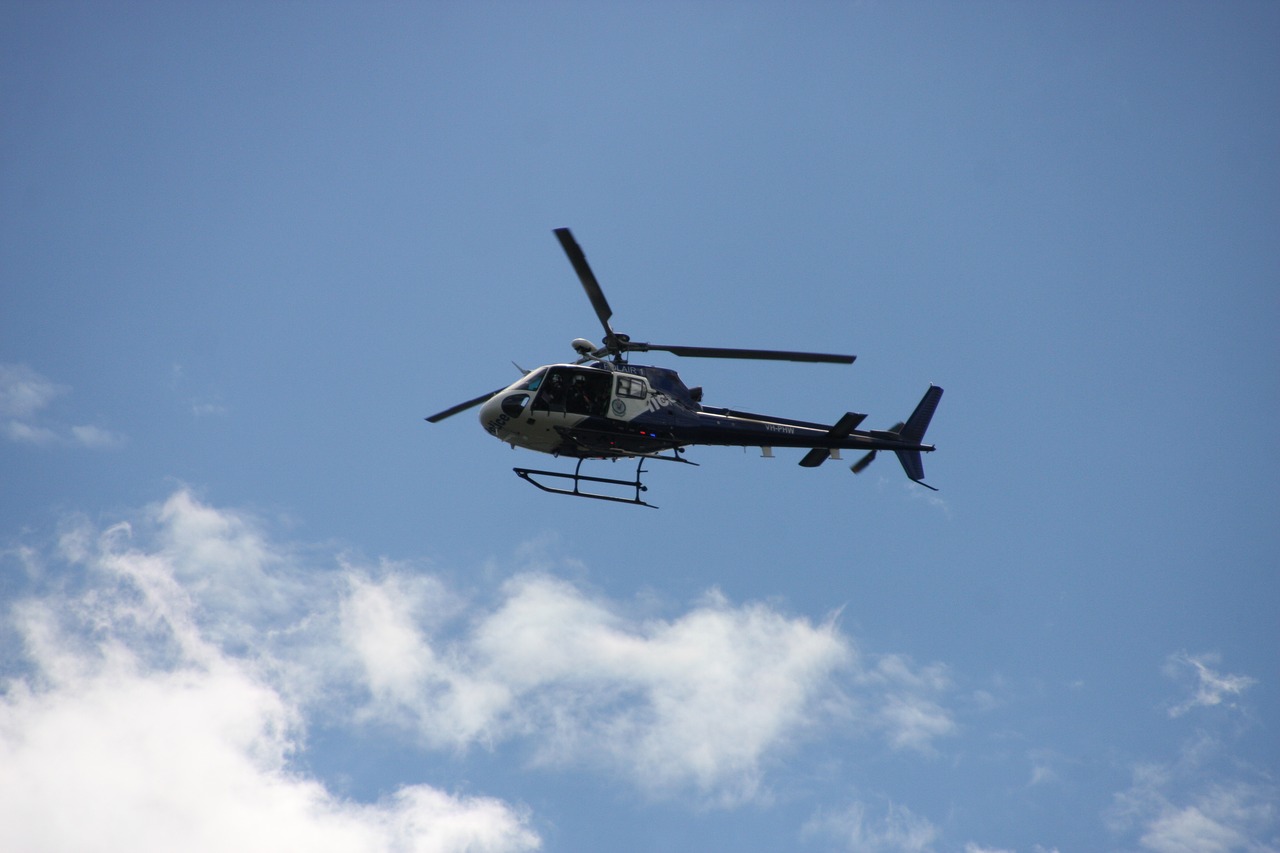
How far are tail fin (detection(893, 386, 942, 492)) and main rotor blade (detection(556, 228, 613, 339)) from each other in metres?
6.98

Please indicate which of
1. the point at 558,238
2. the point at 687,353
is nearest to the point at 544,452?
the point at 687,353

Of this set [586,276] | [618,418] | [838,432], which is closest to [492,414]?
[618,418]

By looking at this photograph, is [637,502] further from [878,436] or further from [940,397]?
[940,397]

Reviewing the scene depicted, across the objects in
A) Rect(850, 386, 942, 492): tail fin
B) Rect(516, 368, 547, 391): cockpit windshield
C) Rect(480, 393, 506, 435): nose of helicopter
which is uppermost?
Rect(850, 386, 942, 492): tail fin

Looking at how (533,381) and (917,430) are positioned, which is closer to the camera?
(533,381)

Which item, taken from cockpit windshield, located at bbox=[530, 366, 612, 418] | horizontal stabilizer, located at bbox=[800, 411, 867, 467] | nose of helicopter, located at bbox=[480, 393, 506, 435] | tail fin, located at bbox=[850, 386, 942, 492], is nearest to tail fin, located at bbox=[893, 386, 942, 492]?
tail fin, located at bbox=[850, 386, 942, 492]

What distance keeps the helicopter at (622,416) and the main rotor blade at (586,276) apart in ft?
0.11

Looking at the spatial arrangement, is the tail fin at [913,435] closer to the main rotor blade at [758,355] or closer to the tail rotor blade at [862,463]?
the tail rotor blade at [862,463]

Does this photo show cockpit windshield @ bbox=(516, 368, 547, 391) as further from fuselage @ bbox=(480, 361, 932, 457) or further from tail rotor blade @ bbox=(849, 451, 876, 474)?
tail rotor blade @ bbox=(849, 451, 876, 474)

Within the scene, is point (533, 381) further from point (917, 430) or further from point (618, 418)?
point (917, 430)

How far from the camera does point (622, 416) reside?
21078 mm

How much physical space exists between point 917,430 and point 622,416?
6980 millimetres

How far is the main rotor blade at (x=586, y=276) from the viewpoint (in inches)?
724

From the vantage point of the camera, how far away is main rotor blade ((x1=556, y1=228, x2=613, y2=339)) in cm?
1839
